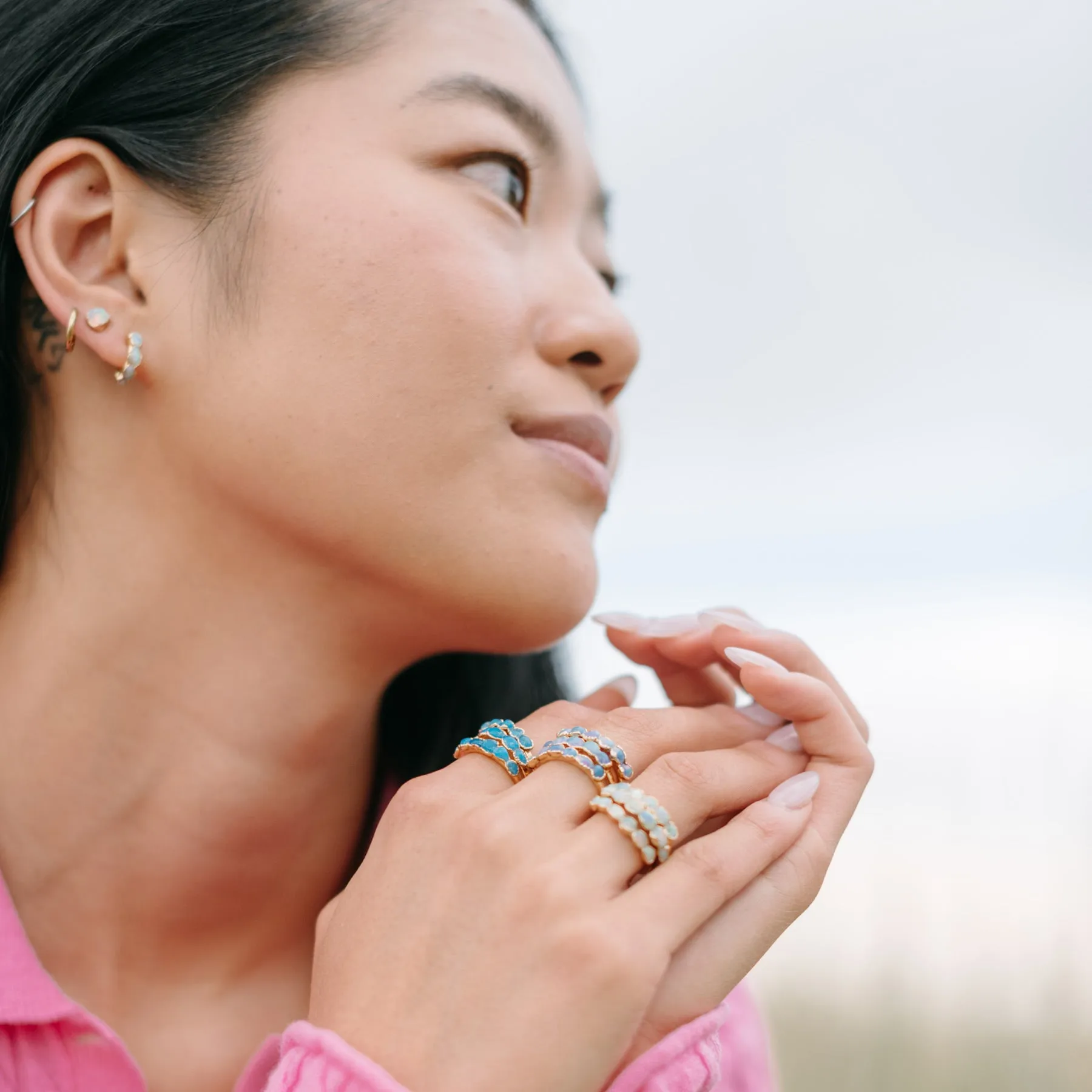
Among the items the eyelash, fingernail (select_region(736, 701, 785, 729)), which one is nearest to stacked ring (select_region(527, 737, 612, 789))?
fingernail (select_region(736, 701, 785, 729))

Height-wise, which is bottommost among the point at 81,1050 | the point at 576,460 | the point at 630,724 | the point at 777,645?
the point at 81,1050

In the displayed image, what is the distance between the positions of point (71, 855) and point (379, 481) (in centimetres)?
76

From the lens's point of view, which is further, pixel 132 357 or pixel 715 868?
pixel 132 357

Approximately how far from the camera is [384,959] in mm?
1095

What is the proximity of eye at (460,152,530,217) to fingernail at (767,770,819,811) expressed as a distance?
875 millimetres

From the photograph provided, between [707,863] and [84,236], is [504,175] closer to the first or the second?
[84,236]

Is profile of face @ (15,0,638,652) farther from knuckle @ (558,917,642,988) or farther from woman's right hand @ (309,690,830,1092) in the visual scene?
knuckle @ (558,917,642,988)

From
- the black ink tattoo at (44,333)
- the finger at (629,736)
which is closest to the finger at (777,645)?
the finger at (629,736)

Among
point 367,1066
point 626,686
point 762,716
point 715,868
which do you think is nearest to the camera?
point 367,1066

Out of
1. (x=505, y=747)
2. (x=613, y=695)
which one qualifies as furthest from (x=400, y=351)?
(x=613, y=695)

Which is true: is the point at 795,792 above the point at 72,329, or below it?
below

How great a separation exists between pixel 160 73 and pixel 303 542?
28.1 inches

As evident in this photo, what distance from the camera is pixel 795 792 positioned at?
1.28 m

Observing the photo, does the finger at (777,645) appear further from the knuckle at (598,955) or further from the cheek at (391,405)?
the knuckle at (598,955)
